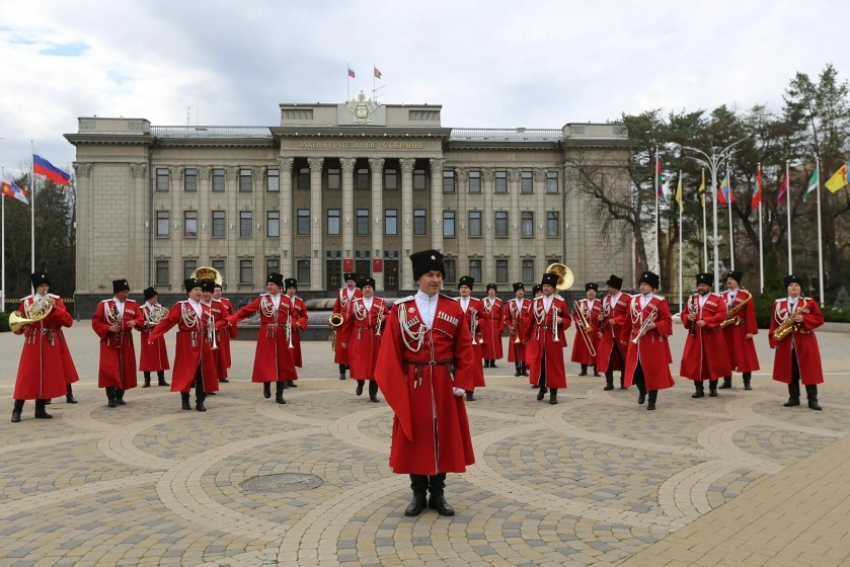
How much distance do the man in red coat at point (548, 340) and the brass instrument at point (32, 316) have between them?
8168 mm

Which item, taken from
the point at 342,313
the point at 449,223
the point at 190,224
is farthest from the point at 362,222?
the point at 342,313

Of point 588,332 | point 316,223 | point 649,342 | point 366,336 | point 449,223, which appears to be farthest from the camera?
point 449,223

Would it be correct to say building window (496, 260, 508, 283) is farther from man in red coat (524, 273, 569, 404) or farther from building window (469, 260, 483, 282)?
man in red coat (524, 273, 569, 404)

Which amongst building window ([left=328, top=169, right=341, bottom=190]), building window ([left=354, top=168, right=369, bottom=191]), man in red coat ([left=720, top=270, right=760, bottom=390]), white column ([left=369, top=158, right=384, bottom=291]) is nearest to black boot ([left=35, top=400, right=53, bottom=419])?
man in red coat ([left=720, top=270, right=760, bottom=390])

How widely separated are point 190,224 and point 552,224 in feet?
105

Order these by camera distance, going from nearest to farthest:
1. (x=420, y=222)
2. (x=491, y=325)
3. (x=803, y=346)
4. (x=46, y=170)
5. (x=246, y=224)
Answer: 1. (x=803, y=346)
2. (x=491, y=325)
3. (x=46, y=170)
4. (x=246, y=224)
5. (x=420, y=222)

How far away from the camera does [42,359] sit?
10.4 meters

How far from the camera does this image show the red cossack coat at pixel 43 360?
1013 centimetres

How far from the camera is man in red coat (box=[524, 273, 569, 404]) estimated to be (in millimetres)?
11422

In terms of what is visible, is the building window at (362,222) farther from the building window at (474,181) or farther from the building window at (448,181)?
the building window at (474,181)

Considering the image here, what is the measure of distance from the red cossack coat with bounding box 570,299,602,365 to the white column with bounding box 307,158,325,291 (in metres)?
39.8

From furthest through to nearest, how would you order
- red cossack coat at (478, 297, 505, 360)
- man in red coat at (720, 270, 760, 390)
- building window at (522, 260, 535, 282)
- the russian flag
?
1. building window at (522, 260, 535, 282)
2. the russian flag
3. red cossack coat at (478, 297, 505, 360)
4. man in red coat at (720, 270, 760, 390)

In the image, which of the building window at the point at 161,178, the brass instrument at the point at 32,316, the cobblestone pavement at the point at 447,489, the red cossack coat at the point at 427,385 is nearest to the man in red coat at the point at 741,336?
the cobblestone pavement at the point at 447,489

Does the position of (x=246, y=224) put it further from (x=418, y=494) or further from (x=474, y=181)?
(x=418, y=494)
